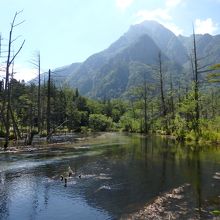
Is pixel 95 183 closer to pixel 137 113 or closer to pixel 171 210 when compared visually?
pixel 171 210

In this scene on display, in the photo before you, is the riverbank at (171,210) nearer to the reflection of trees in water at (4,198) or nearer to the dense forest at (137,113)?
the reflection of trees in water at (4,198)

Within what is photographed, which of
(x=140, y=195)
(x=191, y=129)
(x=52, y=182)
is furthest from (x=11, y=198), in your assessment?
(x=191, y=129)

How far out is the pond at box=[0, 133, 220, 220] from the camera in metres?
18.5

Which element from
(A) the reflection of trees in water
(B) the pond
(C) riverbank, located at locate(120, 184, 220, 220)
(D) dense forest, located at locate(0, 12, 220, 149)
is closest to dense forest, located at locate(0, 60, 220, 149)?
(D) dense forest, located at locate(0, 12, 220, 149)

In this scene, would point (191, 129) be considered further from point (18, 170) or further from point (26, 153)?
point (18, 170)

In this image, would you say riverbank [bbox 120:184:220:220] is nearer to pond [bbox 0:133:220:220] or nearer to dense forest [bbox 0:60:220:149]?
pond [bbox 0:133:220:220]

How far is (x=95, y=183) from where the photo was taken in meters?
24.5

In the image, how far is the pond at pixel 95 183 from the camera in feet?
60.7

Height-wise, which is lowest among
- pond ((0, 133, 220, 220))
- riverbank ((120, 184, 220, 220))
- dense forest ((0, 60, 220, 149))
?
riverbank ((120, 184, 220, 220))

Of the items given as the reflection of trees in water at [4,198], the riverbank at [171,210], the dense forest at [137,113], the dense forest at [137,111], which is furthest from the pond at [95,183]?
the dense forest at [137,113]

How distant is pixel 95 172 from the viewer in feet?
94.0

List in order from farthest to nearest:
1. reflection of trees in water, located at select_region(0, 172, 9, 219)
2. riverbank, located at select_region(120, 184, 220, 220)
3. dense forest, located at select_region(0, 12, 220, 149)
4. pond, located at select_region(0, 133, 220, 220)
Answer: dense forest, located at select_region(0, 12, 220, 149) < pond, located at select_region(0, 133, 220, 220) < reflection of trees in water, located at select_region(0, 172, 9, 219) < riverbank, located at select_region(120, 184, 220, 220)

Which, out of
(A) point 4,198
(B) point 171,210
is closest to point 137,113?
(A) point 4,198

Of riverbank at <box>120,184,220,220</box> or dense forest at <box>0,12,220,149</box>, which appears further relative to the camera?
dense forest at <box>0,12,220,149</box>
